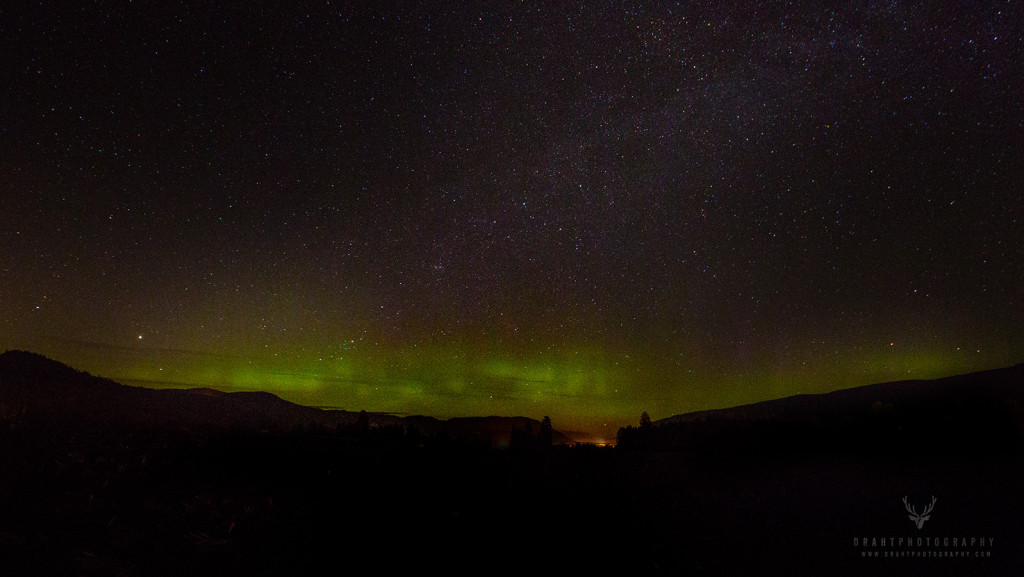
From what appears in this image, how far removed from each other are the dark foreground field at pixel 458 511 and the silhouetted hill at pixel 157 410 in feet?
6.92

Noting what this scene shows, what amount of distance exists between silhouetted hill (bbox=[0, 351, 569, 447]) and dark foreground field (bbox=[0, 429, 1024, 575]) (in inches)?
83.1

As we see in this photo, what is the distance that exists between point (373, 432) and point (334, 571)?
8.85m

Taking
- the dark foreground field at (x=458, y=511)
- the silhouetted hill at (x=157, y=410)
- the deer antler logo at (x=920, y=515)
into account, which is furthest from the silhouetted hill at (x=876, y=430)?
the silhouetted hill at (x=157, y=410)

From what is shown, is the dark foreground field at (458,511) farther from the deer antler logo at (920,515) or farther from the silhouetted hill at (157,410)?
the silhouetted hill at (157,410)

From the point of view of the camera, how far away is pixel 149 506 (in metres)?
8.62

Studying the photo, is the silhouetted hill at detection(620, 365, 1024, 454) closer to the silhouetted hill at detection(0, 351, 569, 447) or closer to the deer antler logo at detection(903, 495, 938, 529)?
the deer antler logo at detection(903, 495, 938, 529)

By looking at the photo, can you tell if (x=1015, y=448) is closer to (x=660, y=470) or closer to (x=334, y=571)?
(x=660, y=470)

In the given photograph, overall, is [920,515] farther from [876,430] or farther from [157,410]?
[157,410]

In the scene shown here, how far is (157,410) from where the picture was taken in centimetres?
1678

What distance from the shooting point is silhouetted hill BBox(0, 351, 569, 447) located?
1352 cm

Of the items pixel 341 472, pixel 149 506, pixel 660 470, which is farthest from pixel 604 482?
pixel 149 506

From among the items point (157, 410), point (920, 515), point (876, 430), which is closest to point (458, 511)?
point (920, 515)

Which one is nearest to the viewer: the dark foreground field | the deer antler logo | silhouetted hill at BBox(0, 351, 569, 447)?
the dark foreground field

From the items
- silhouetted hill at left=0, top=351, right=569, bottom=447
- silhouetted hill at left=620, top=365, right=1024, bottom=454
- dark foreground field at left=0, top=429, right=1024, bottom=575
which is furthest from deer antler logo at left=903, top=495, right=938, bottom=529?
silhouetted hill at left=0, top=351, right=569, bottom=447
